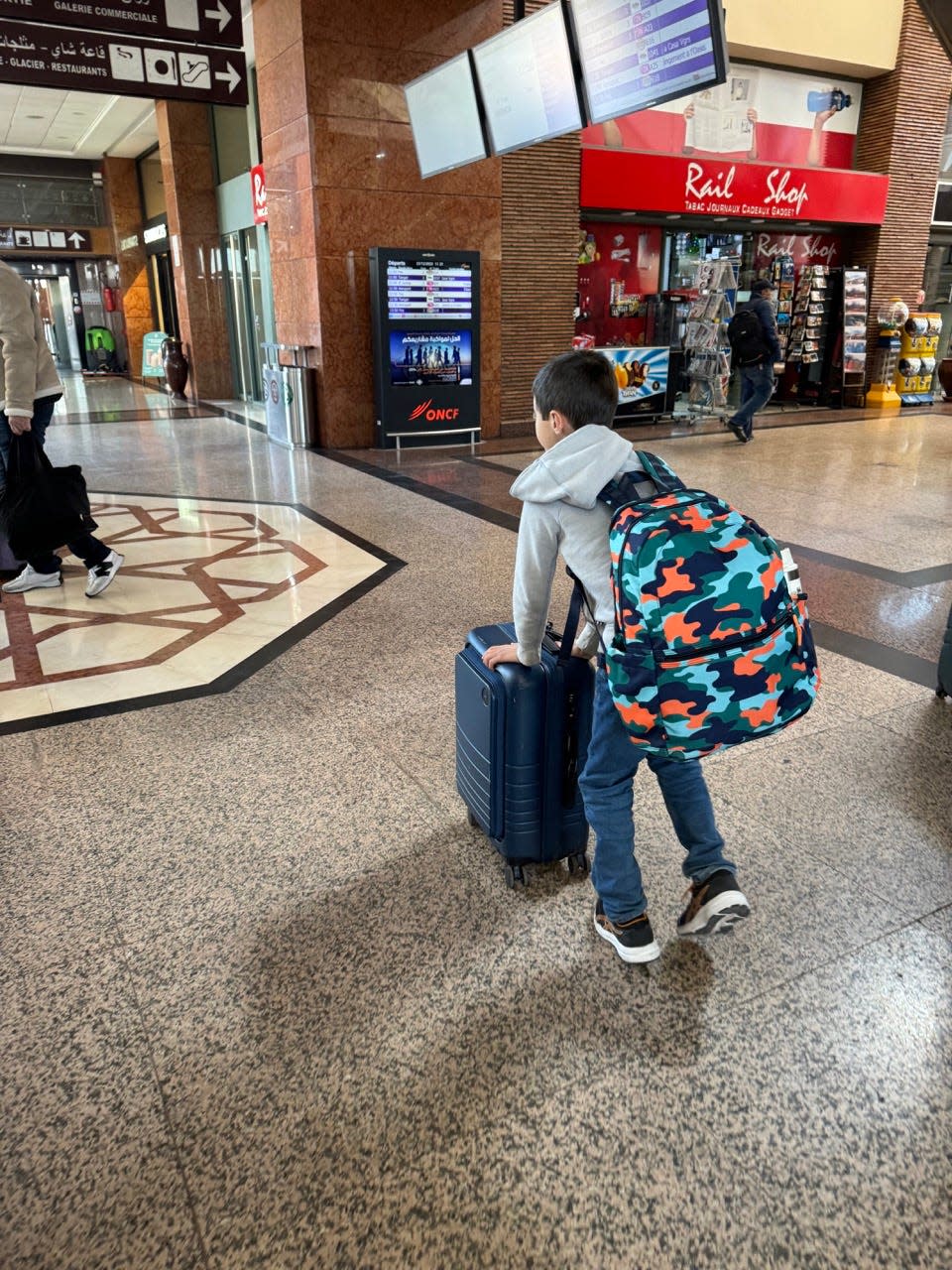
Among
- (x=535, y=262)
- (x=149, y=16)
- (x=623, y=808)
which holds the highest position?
(x=149, y=16)

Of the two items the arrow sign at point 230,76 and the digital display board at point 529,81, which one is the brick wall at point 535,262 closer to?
the digital display board at point 529,81

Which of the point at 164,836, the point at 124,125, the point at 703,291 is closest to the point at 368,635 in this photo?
the point at 164,836

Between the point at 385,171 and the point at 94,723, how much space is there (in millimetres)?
7416

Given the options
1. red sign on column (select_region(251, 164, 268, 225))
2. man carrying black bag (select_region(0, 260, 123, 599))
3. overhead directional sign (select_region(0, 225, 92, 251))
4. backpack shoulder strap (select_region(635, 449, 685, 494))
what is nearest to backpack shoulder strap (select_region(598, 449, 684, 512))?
backpack shoulder strap (select_region(635, 449, 685, 494))

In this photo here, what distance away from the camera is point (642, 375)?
10.5 meters

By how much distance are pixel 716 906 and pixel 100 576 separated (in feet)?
12.0

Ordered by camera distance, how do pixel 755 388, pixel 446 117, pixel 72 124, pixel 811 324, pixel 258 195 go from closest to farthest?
pixel 446 117, pixel 755 388, pixel 258 195, pixel 811 324, pixel 72 124

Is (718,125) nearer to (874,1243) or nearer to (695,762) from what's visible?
(695,762)

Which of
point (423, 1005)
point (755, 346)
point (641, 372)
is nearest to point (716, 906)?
point (423, 1005)

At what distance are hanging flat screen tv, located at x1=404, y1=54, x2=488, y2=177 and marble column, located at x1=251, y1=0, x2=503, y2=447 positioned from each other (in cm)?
92

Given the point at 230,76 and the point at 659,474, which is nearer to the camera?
the point at 659,474

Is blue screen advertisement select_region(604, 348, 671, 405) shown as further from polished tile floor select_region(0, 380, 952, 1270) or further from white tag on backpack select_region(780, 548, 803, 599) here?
white tag on backpack select_region(780, 548, 803, 599)

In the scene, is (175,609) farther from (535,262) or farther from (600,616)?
(535,262)

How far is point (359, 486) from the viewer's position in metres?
7.14
